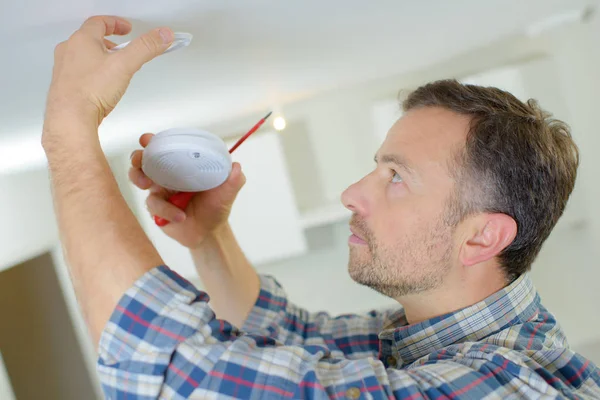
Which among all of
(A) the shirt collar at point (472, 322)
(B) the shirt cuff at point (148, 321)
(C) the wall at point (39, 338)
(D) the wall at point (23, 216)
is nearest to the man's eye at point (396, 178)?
(A) the shirt collar at point (472, 322)

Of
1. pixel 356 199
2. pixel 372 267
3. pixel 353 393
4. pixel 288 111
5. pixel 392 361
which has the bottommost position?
pixel 392 361

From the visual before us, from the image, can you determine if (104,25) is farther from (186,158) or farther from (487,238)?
(487,238)

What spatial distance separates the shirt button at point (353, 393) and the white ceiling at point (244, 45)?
0.52m

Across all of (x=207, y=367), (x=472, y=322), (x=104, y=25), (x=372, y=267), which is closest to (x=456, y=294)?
(x=472, y=322)

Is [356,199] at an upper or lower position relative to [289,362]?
upper

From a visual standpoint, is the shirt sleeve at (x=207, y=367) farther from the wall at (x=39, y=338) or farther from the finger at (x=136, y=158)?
the wall at (x=39, y=338)

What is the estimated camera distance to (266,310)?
1.22 metres

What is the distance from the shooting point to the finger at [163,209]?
3.57ft

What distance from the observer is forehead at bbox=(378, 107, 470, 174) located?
0.98 m

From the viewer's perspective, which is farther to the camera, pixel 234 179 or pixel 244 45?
pixel 234 179

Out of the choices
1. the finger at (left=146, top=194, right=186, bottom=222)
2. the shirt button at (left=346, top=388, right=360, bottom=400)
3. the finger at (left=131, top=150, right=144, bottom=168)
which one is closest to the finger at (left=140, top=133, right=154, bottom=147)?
the finger at (left=131, top=150, right=144, bottom=168)

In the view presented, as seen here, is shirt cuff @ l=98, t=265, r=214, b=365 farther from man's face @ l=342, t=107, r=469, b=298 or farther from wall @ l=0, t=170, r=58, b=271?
wall @ l=0, t=170, r=58, b=271

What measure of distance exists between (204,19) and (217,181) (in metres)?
0.35

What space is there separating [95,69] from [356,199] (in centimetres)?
51
